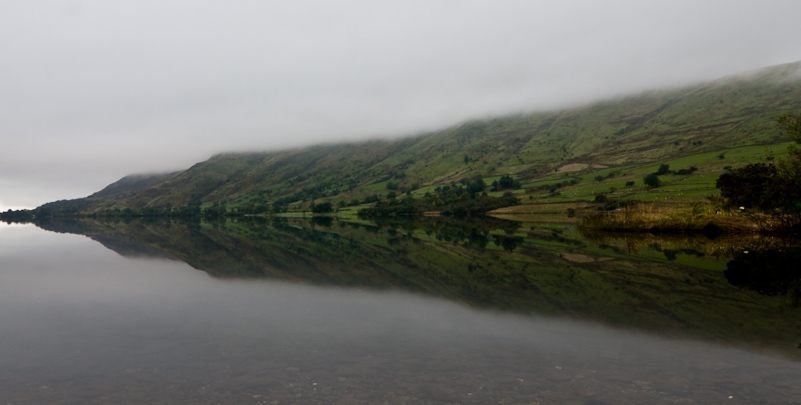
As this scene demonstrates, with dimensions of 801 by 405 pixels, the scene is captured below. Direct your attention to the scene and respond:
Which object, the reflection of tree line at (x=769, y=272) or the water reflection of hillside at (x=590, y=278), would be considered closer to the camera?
the water reflection of hillside at (x=590, y=278)

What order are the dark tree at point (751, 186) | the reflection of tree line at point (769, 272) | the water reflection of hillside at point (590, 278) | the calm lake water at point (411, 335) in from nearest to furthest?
the calm lake water at point (411, 335) → the water reflection of hillside at point (590, 278) → the reflection of tree line at point (769, 272) → the dark tree at point (751, 186)

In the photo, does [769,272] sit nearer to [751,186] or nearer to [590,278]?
[590,278]

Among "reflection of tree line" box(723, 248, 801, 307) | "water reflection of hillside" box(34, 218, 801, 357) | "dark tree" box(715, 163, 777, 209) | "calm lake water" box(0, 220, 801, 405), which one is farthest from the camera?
"dark tree" box(715, 163, 777, 209)

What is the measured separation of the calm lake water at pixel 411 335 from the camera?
10430 millimetres

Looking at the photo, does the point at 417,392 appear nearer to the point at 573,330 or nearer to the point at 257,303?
the point at 573,330

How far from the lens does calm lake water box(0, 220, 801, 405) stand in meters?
10.4

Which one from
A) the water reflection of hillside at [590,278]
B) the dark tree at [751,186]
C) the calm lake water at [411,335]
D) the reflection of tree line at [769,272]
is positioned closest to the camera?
the calm lake water at [411,335]

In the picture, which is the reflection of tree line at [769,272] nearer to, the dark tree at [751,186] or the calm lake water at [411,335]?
the calm lake water at [411,335]

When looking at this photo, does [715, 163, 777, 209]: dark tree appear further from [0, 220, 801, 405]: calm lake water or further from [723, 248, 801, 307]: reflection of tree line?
[0, 220, 801, 405]: calm lake water

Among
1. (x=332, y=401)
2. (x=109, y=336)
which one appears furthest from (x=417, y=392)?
(x=109, y=336)

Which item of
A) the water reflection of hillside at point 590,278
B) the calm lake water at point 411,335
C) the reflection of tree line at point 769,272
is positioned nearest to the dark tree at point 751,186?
the water reflection of hillside at point 590,278

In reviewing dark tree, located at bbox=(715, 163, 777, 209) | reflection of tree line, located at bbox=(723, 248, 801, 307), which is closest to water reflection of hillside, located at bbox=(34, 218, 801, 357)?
reflection of tree line, located at bbox=(723, 248, 801, 307)

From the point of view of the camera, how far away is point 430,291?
2256cm

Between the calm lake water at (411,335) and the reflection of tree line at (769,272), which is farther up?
the calm lake water at (411,335)
